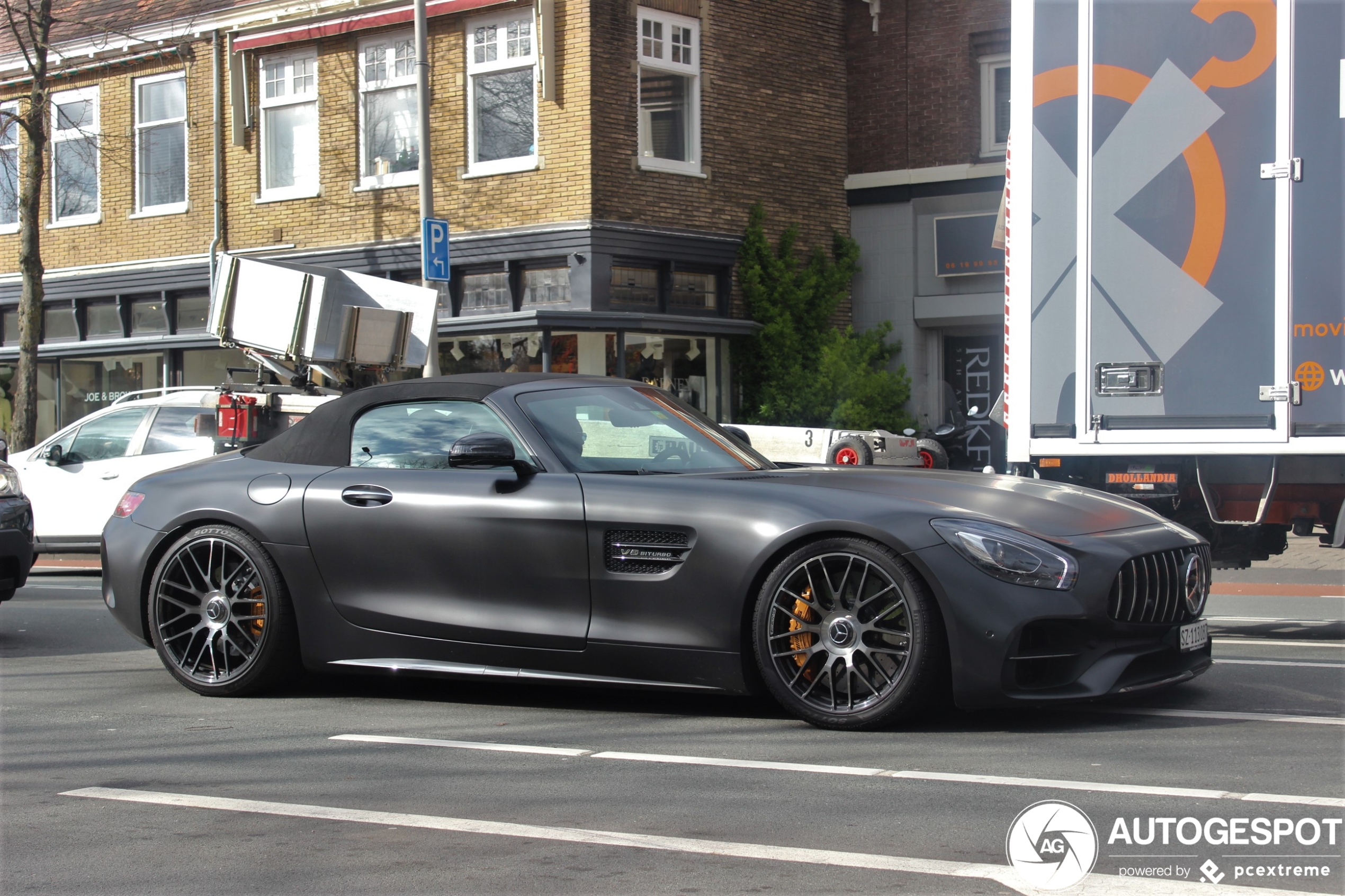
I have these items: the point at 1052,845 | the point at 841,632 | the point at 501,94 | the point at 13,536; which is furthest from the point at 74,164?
the point at 1052,845

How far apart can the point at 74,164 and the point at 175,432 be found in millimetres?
11899

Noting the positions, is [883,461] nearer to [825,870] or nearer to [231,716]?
[231,716]

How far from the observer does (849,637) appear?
5242mm

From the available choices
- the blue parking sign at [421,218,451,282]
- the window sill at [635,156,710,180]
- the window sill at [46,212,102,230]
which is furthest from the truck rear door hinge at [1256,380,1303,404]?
the window sill at [46,212,102,230]

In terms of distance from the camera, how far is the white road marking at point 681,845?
11.5 feet

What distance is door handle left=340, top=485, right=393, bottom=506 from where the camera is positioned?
20.1 feet

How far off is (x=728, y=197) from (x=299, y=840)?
625 inches

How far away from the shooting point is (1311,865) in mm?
3619

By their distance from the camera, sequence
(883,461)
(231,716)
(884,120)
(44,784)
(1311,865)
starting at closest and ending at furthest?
(1311,865) < (44,784) < (231,716) < (883,461) < (884,120)

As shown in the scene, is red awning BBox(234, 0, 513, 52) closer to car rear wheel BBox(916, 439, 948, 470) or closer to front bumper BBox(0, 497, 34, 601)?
car rear wheel BBox(916, 439, 948, 470)

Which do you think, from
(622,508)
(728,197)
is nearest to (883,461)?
(728,197)

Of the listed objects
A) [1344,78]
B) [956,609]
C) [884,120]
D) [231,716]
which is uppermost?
[884,120]

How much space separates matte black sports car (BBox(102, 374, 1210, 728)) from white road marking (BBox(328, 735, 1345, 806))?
1.68 ft

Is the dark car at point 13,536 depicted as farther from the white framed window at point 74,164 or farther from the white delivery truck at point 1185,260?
the white framed window at point 74,164
